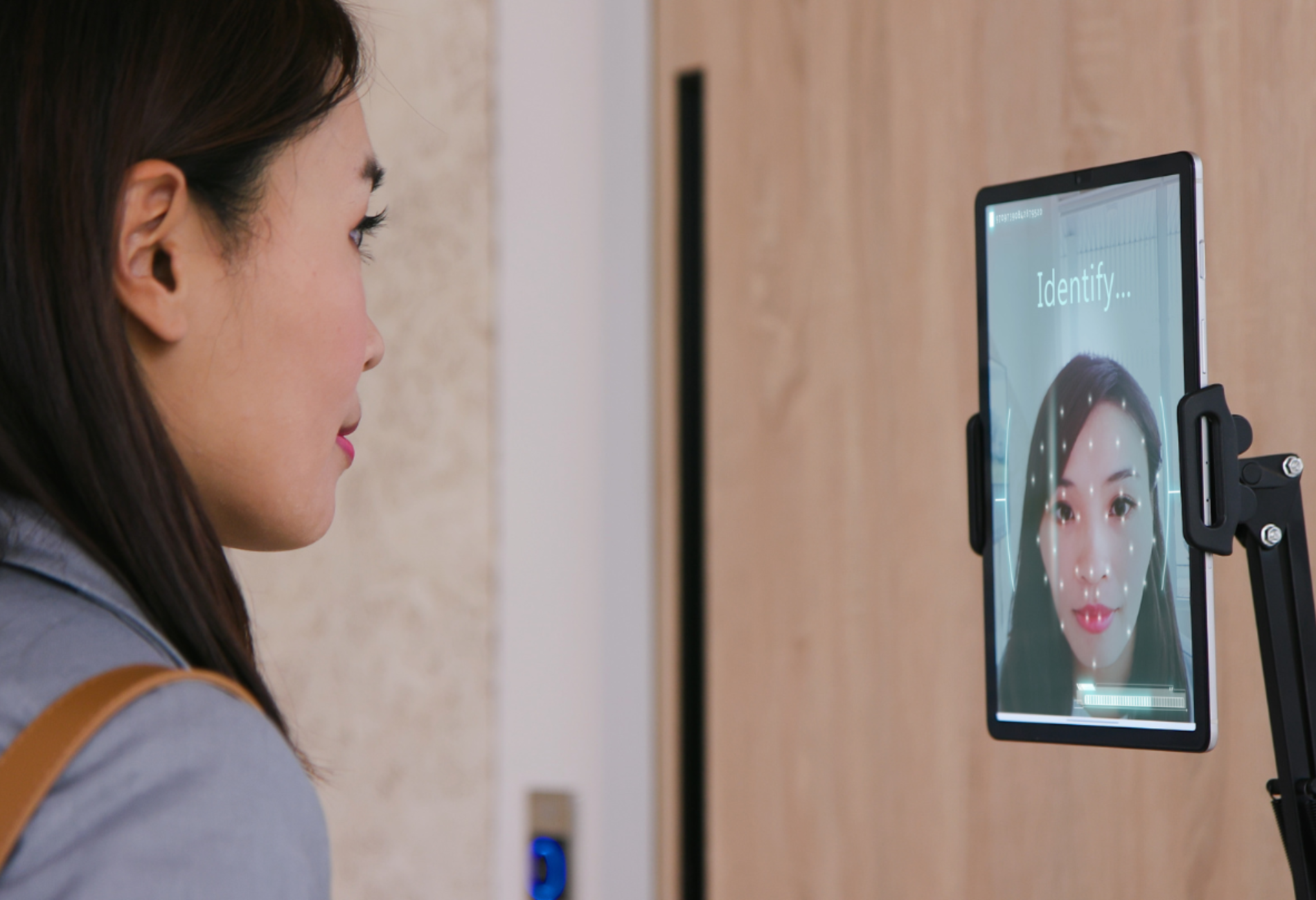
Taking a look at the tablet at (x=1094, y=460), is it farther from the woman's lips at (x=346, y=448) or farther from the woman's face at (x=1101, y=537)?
the woman's lips at (x=346, y=448)

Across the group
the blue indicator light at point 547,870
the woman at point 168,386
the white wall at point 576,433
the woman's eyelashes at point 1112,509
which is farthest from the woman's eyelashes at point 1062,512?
the blue indicator light at point 547,870

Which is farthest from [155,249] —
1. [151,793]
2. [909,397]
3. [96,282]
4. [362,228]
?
[909,397]

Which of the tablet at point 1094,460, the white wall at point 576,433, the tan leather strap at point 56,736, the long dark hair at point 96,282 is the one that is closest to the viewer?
the tan leather strap at point 56,736

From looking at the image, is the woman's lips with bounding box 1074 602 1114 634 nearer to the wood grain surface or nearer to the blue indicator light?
the wood grain surface

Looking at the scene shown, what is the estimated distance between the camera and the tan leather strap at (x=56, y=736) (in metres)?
0.36

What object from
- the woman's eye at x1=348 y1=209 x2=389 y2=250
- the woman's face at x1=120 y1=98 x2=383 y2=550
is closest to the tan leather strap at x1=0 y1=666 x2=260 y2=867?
the woman's face at x1=120 y1=98 x2=383 y2=550

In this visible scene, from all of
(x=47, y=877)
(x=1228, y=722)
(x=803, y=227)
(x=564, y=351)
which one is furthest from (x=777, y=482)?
(x=47, y=877)

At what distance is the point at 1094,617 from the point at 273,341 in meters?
0.45

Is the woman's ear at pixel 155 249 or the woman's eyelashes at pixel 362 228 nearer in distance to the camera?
the woman's ear at pixel 155 249

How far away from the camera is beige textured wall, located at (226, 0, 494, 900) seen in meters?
1.34

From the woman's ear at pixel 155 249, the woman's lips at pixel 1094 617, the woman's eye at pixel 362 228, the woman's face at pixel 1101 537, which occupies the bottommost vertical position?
the woman's lips at pixel 1094 617

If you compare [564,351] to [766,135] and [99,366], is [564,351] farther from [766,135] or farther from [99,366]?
[99,366]

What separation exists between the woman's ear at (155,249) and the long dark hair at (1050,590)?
1.49 feet

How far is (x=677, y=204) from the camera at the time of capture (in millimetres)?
1237
